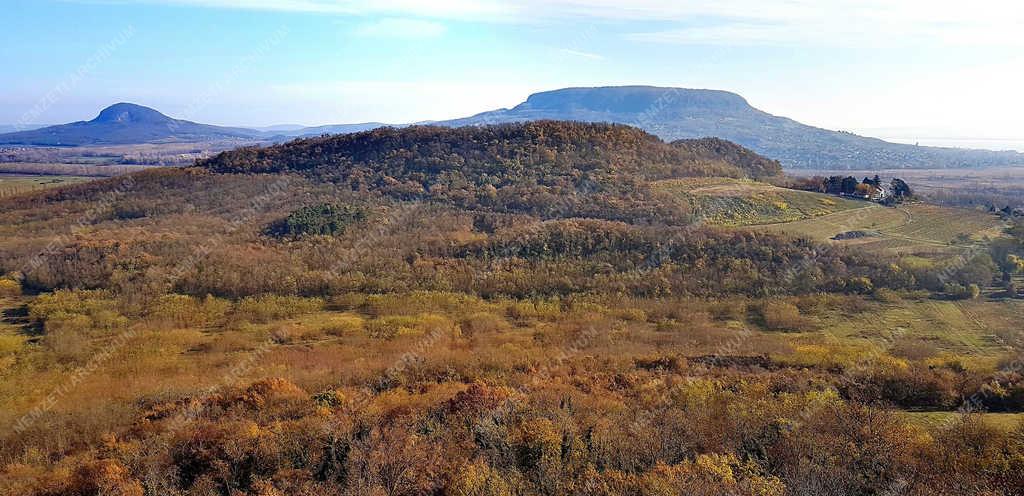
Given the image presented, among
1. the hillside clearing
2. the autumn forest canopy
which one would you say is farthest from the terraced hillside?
the hillside clearing

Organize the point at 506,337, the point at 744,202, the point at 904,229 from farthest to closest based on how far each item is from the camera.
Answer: the point at 744,202 < the point at 904,229 < the point at 506,337

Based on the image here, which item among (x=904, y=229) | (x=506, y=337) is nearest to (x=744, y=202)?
(x=904, y=229)

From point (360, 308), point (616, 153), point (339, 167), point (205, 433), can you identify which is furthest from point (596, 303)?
point (339, 167)

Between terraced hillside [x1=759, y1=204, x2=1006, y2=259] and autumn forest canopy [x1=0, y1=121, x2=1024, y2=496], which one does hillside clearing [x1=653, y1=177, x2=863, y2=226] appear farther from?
terraced hillside [x1=759, y1=204, x2=1006, y2=259]

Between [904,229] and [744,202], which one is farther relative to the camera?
[744,202]

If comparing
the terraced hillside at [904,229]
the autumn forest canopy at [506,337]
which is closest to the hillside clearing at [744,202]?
the autumn forest canopy at [506,337]

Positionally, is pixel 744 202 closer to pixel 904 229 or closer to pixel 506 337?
pixel 904 229

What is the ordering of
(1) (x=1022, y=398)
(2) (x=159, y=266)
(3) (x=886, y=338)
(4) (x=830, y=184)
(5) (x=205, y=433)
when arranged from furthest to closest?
1. (4) (x=830, y=184)
2. (2) (x=159, y=266)
3. (3) (x=886, y=338)
4. (1) (x=1022, y=398)
5. (5) (x=205, y=433)

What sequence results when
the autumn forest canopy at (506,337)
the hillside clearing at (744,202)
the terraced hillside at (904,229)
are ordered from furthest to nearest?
1. the hillside clearing at (744,202)
2. the terraced hillside at (904,229)
3. the autumn forest canopy at (506,337)

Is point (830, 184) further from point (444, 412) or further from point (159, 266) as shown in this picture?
point (159, 266)

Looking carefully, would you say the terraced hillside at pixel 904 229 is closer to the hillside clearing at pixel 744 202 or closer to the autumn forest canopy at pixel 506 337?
the autumn forest canopy at pixel 506 337

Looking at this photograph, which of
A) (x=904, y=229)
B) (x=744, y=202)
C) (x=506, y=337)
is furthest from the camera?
(x=744, y=202)
